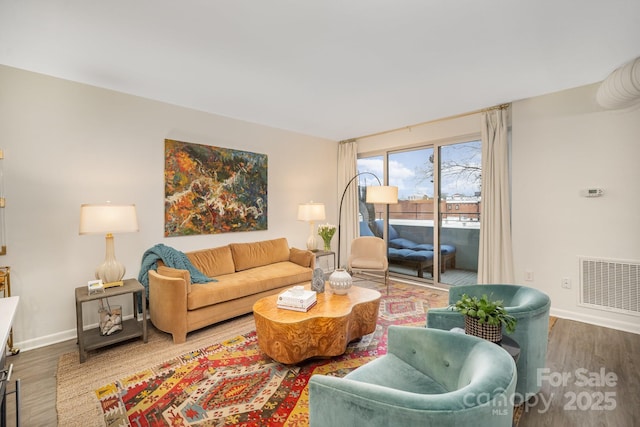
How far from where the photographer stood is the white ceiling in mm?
1901

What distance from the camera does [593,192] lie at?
3.12 metres

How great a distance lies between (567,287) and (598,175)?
1314mm

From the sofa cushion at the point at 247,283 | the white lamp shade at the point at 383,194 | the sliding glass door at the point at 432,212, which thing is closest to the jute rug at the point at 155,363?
the sofa cushion at the point at 247,283

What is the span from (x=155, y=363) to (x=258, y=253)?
194 cm

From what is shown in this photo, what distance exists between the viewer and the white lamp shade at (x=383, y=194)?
4184mm

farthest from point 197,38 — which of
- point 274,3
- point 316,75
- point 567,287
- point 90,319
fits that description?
point 567,287

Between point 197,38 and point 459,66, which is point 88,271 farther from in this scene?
point 459,66

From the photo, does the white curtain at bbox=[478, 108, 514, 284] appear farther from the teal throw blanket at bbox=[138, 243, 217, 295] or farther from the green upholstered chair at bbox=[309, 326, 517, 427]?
the teal throw blanket at bbox=[138, 243, 217, 295]

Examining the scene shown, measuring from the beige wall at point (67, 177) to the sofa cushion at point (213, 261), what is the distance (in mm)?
290

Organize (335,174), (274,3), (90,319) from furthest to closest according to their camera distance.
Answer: (335,174) < (90,319) < (274,3)

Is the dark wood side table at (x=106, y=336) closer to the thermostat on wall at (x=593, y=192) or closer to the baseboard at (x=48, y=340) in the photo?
the baseboard at (x=48, y=340)

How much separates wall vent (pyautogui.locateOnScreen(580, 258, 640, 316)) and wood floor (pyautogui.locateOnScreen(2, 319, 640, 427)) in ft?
0.97

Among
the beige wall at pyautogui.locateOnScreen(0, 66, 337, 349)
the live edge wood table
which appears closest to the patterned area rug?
the live edge wood table

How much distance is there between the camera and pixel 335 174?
5758 mm
